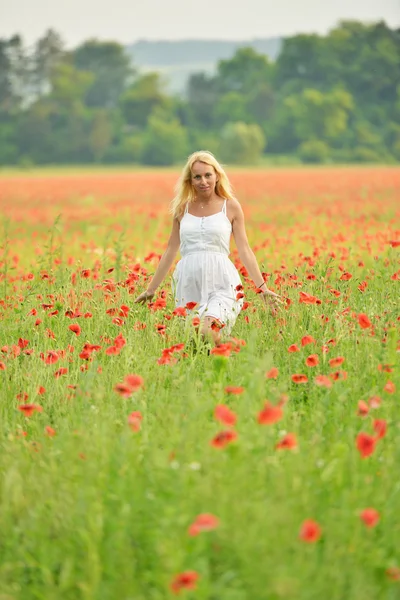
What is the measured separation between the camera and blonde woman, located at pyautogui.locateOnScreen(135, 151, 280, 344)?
604cm

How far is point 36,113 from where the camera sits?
76625 mm

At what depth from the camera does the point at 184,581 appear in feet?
7.05

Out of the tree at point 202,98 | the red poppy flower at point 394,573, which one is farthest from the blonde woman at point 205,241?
the tree at point 202,98

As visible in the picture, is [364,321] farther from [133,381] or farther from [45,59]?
[45,59]

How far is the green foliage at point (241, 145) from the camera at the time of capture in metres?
70.5

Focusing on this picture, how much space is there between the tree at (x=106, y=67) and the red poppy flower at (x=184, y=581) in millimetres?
96623

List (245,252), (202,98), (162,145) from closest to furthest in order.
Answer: (245,252) → (162,145) → (202,98)

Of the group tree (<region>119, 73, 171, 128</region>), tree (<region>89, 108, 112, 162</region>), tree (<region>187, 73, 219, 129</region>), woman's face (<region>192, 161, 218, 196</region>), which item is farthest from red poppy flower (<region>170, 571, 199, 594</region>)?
tree (<region>187, 73, 219, 129</region>)

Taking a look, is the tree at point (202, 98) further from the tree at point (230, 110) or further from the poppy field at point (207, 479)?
the poppy field at point (207, 479)

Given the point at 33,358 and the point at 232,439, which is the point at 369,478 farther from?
the point at 33,358

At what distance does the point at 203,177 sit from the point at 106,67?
326ft

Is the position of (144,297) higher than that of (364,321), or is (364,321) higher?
(364,321)

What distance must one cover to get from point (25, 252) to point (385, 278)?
5954 mm

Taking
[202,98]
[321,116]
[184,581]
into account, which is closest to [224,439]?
[184,581]
